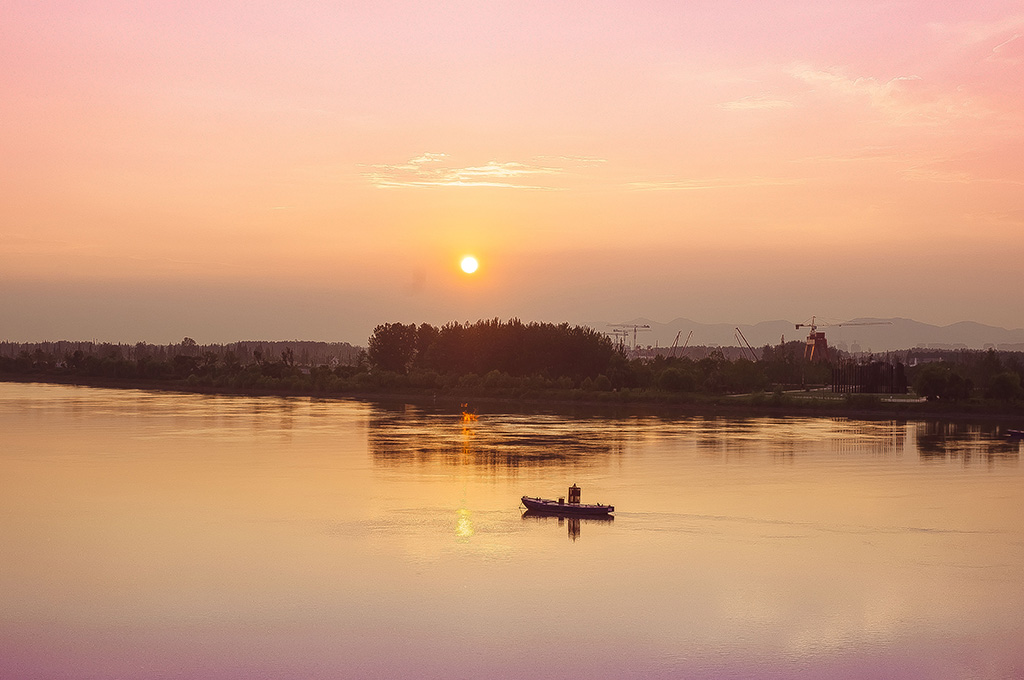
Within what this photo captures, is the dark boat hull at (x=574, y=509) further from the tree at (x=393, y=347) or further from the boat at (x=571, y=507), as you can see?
the tree at (x=393, y=347)

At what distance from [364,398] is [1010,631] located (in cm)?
5872

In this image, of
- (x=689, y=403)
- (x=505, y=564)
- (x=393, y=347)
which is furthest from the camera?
(x=393, y=347)

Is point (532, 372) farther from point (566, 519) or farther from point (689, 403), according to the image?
point (566, 519)

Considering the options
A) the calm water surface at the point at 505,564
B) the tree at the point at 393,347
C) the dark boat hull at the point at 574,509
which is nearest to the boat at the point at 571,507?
the dark boat hull at the point at 574,509

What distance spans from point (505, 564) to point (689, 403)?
41.7 m

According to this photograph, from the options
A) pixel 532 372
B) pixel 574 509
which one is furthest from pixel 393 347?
pixel 574 509

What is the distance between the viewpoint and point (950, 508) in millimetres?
23203

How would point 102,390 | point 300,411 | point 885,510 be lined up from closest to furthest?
point 885,510 < point 300,411 < point 102,390

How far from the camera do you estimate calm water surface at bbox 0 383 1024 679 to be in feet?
40.4

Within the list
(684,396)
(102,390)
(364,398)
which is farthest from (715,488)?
(102,390)

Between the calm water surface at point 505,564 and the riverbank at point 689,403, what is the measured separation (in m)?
15.3

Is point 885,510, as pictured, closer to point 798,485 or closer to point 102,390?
point 798,485

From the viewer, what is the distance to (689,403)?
188 feet

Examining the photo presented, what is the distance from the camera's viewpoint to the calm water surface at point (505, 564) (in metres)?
12.3
